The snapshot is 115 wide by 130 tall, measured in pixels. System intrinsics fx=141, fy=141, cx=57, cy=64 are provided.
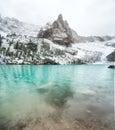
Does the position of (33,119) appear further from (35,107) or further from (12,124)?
(35,107)

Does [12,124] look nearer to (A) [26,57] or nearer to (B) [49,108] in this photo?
(B) [49,108]

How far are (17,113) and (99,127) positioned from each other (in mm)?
6190

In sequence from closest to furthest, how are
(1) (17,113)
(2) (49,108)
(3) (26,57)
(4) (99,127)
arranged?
(4) (99,127) → (1) (17,113) → (2) (49,108) → (3) (26,57)

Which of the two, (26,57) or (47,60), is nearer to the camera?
(26,57)

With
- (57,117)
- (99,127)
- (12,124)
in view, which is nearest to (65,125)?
(57,117)

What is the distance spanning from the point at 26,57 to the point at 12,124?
103 meters

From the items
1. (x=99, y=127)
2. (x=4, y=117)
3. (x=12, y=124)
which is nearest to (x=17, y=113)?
(x=4, y=117)

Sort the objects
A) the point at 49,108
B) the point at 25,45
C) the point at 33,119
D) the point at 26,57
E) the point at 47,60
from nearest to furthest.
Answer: the point at 33,119, the point at 49,108, the point at 26,57, the point at 47,60, the point at 25,45

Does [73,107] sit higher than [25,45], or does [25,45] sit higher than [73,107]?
[25,45]

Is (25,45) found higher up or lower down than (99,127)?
higher up

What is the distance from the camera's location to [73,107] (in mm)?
12812

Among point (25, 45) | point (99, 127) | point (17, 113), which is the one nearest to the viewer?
point (99, 127)

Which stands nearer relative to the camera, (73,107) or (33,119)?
(33,119)

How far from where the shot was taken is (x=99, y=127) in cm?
909
